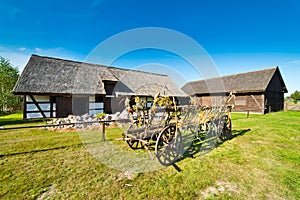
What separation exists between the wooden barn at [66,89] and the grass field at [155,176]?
615 centimetres

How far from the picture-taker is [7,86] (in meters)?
25.3

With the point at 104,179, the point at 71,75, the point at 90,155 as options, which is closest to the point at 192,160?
the point at 104,179

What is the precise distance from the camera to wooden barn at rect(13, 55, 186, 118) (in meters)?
11.0

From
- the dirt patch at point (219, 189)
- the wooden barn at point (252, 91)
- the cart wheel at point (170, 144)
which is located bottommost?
the dirt patch at point (219, 189)

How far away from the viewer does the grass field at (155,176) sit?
2688mm

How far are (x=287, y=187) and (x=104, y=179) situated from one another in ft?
11.9

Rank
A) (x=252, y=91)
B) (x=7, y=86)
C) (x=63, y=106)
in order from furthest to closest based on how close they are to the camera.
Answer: (x=7, y=86), (x=252, y=91), (x=63, y=106)

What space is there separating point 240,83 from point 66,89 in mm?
20312

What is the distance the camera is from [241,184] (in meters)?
3.02

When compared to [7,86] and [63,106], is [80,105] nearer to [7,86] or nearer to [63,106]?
[63,106]

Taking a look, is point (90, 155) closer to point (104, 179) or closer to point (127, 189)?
point (104, 179)

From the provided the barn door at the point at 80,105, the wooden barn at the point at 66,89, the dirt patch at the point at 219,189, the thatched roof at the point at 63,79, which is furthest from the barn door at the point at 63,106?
the dirt patch at the point at 219,189

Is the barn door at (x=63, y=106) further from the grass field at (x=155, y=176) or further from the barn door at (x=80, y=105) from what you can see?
the grass field at (x=155, y=176)

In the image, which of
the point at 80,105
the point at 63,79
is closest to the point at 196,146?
the point at 80,105
